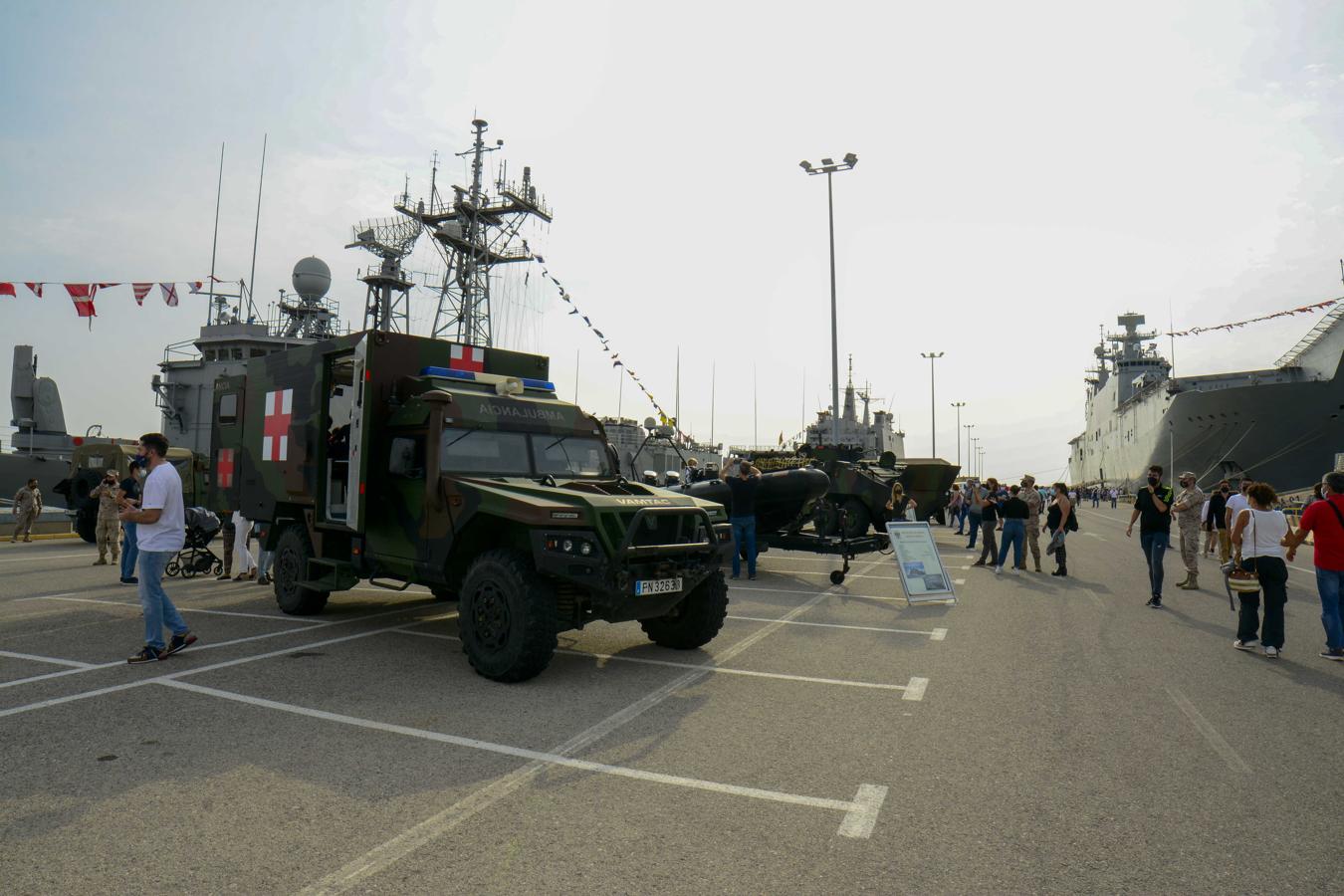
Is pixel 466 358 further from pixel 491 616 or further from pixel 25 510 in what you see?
pixel 25 510

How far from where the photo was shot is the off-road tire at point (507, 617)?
5.95 meters

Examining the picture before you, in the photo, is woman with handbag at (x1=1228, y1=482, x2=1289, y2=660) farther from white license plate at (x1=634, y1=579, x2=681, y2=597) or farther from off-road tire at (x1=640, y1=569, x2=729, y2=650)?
white license plate at (x1=634, y1=579, x2=681, y2=597)

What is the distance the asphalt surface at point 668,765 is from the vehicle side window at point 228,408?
2802 millimetres

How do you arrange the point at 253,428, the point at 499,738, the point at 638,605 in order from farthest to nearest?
1. the point at 253,428
2. the point at 638,605
3. the point at 499,738

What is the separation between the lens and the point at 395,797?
3859 mm

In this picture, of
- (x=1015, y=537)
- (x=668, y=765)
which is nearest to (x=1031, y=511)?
(x=1015, y=537)

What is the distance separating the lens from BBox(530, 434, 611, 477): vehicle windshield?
7.74 metres

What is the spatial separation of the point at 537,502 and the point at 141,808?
3.04m

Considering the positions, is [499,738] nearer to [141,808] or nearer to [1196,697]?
[141,808]

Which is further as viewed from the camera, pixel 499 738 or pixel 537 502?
pixel 537 502

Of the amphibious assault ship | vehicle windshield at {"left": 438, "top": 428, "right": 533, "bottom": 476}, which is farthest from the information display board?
the amphibious assault ship

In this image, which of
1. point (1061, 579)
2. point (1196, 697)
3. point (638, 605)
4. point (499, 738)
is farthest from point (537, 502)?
point (1061, 579)

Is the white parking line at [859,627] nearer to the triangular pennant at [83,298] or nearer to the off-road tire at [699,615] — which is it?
the off-road tire at [699,615]

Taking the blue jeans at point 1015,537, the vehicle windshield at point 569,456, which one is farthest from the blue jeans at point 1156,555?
the vehicle windshield at point 569,456
